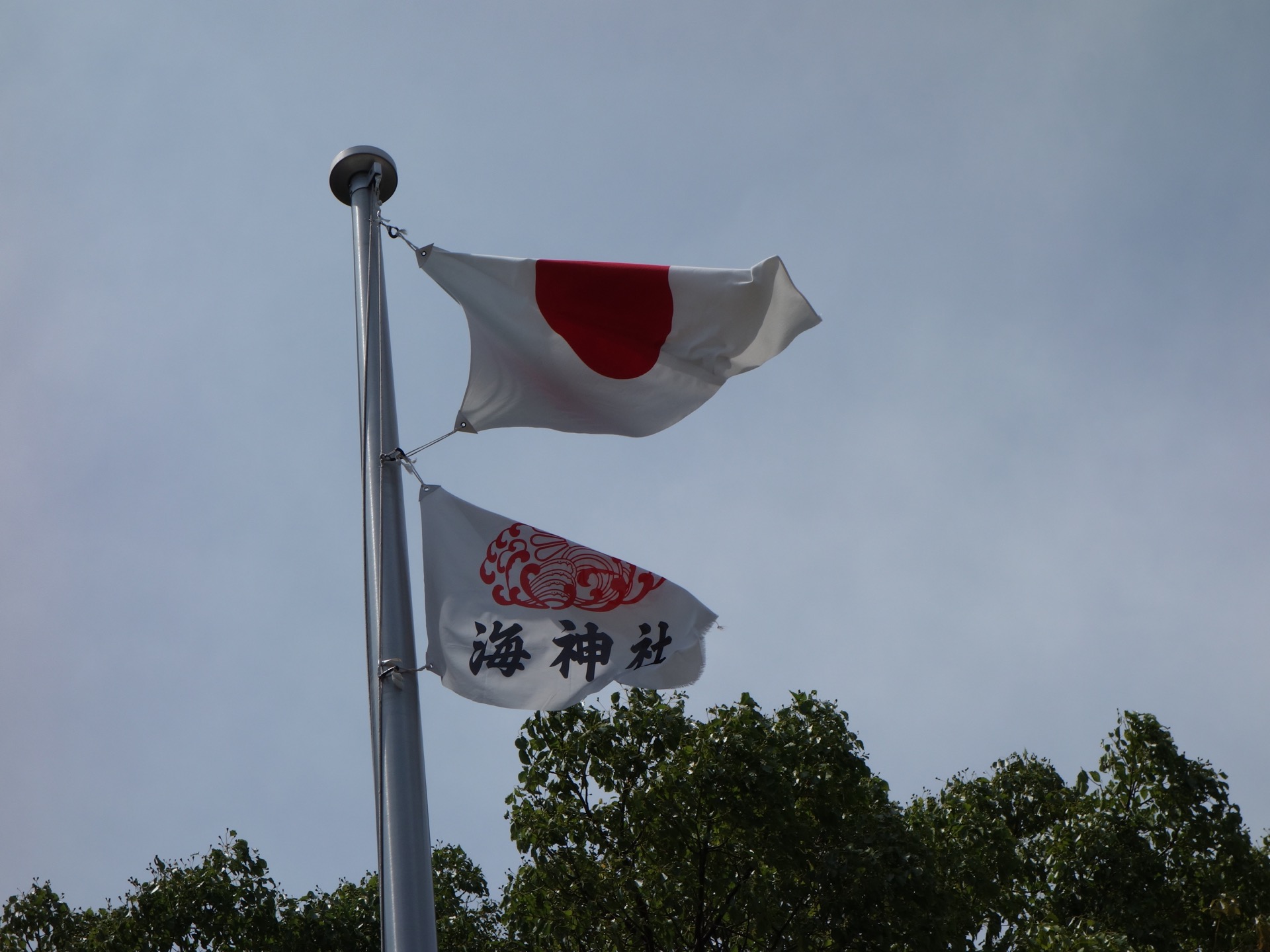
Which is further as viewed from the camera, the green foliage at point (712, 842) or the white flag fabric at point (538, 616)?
the green foliage at point (712, 842)

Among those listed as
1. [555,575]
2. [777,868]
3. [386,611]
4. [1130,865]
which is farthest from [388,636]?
[1130,865]

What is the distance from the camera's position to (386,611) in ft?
14.7

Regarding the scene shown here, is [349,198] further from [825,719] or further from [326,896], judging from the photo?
[326,896]

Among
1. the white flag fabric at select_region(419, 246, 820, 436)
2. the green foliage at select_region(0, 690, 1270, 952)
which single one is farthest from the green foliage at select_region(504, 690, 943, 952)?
the white flag fabric at select_region(419, 246, 820, 436)

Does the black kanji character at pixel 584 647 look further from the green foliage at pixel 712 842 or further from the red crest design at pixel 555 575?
the green foliage at pixel 712 842

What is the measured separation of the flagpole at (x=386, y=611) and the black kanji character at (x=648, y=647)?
2.96 feet

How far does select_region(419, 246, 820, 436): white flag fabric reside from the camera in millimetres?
5590

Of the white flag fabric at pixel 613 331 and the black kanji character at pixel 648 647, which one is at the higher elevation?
the white flag fabric at pixel 613 331

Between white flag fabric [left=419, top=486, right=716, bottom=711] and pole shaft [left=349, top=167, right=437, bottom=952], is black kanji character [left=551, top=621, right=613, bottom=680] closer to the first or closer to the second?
white flag fabric [left=419, top=486, right=716, bottom=711]

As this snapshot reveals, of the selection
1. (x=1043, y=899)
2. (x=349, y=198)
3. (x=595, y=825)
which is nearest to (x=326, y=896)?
(x=595, y=825)

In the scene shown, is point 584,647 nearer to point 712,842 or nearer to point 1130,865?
point 712,842

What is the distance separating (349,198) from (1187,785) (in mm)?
14002

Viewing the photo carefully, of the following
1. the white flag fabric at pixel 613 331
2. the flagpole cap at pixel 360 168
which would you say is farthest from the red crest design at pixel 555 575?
the flagpole cap at pixel 360 168

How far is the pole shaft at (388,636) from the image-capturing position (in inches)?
155
